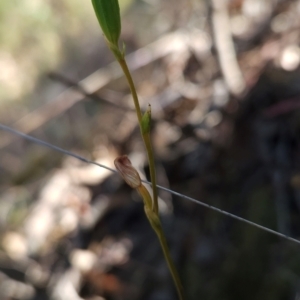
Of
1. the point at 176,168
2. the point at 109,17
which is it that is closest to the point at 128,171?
the point at 109,17

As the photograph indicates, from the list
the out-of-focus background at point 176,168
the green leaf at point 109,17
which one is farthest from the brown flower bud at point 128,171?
the out-of-focus background at point 176,168

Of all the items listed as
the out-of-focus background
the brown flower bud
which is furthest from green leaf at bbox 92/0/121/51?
the out-of-focus background

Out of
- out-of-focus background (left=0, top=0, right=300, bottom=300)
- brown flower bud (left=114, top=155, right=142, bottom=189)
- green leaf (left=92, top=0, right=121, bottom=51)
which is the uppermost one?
out-of-focus background (left=0, top=0, right=300, bottom=300)

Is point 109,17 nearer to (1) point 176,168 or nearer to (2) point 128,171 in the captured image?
(2) point 128,171

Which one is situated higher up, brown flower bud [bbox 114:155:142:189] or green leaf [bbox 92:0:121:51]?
green leaf [bbox 92:0:121:51]

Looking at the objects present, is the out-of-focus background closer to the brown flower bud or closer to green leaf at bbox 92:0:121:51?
the brown flower bud

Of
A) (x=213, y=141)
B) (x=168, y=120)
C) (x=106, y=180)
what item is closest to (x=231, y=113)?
(x=213, y=141)

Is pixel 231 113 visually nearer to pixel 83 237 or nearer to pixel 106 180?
pixel 106 180
